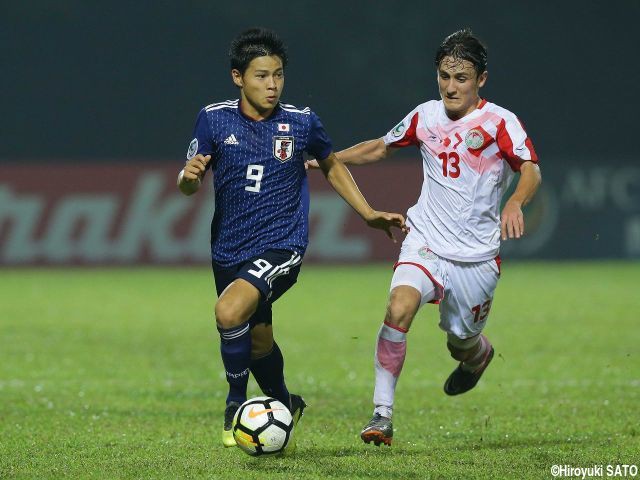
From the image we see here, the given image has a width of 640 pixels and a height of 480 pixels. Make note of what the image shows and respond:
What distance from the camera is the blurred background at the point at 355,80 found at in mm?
21703

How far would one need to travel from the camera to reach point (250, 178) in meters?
6.35

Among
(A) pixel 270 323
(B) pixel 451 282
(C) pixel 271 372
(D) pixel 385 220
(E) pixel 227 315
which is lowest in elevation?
(C) pixel 271 372

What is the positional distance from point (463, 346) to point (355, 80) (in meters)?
18.2

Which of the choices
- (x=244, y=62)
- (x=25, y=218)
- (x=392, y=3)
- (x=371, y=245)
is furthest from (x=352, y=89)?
(x=244, y=62)

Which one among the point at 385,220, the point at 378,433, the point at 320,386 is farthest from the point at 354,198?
the point at 320,386

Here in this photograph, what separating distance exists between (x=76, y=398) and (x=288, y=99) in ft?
47.7

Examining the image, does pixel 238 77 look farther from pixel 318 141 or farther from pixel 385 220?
pixel 385 220

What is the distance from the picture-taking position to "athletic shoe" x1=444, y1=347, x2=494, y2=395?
7.72m

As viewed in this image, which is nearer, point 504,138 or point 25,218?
point 504,138

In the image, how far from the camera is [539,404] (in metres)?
8.16

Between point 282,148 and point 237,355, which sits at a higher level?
point 282,148

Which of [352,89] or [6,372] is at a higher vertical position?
[352,89]

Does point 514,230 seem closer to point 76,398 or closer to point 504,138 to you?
point 504,138

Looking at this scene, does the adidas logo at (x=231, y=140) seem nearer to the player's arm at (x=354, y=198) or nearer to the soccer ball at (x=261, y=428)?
the player's arm at (x=354, y=198)
